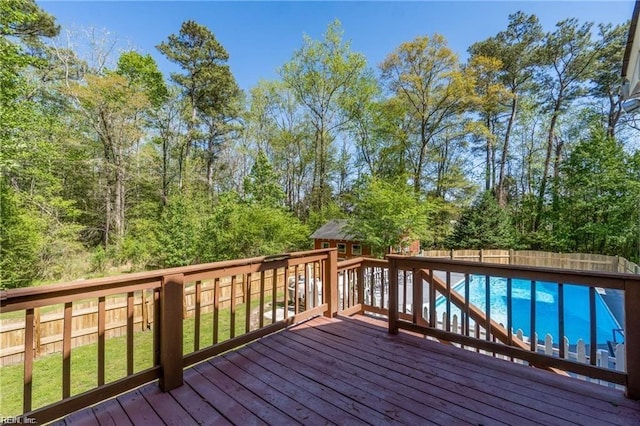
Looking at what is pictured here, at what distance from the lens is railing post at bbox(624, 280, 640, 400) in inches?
77.5

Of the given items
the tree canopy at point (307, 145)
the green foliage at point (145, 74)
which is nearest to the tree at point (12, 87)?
the tree canopy at point (307, 145)

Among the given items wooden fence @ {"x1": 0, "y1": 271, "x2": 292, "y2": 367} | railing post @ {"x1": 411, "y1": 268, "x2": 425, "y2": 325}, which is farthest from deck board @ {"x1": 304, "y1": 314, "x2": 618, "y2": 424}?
wooden fence @ {"x1": 0, "y1": 271, "x2": 292, "y2": 367}

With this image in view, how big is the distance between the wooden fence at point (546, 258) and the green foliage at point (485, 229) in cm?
92

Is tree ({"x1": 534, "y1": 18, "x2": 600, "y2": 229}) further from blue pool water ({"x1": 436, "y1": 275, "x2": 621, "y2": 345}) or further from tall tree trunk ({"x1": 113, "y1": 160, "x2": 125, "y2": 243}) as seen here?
tall tree trunk ({"x1": 113, "y1": 160, "x2": 125, "y2": 243})

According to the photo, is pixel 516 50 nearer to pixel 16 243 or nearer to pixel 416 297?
pixel 416 297

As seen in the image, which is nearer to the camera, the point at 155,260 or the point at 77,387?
the point at 77,387

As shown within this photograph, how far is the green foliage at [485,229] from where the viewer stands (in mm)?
13984

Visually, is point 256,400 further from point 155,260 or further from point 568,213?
point 568,213

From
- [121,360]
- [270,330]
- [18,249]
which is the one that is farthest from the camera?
[18,249]

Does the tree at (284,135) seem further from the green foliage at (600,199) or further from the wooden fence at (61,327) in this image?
the green foliage at (600,199)

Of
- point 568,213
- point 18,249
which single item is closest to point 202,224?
point 18,249

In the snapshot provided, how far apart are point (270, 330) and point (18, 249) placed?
11.2 m

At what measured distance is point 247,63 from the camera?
16.2 meters

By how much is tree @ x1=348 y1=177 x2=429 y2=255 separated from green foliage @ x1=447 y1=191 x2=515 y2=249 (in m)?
5.03
